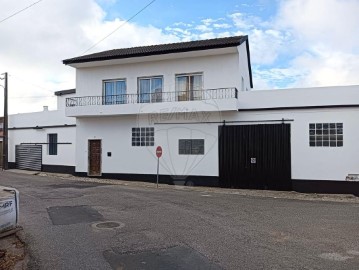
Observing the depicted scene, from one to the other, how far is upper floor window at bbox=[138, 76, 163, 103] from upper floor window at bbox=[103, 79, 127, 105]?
3.44 ft

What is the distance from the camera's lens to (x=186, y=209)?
10.8m

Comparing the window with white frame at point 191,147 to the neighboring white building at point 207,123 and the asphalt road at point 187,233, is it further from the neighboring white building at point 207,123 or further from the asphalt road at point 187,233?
the asphalt road at point 187,233

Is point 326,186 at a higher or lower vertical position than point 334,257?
higher

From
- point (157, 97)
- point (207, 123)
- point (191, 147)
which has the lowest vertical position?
point (191, 147)

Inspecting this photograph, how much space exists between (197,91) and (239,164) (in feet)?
14.5

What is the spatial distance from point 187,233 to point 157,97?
12.3 meters

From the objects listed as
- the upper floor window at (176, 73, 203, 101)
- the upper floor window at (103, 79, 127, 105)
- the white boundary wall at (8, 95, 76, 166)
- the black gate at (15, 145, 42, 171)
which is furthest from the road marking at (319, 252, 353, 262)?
the black gate at (15, 145, 42, 171)

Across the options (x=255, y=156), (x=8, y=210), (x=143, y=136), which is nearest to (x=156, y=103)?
(x=143, y=136)

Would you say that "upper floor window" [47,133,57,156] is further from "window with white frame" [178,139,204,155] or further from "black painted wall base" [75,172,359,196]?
"window with white frame" [178,139,204,155]

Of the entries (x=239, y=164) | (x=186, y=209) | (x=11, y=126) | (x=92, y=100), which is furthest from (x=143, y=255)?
(x=11, y=126)

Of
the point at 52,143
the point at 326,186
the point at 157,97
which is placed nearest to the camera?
the point at 326,186

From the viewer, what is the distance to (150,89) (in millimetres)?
19562

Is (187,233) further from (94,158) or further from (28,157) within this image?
(28,157)

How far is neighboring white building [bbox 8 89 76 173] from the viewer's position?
2291 centimetres
